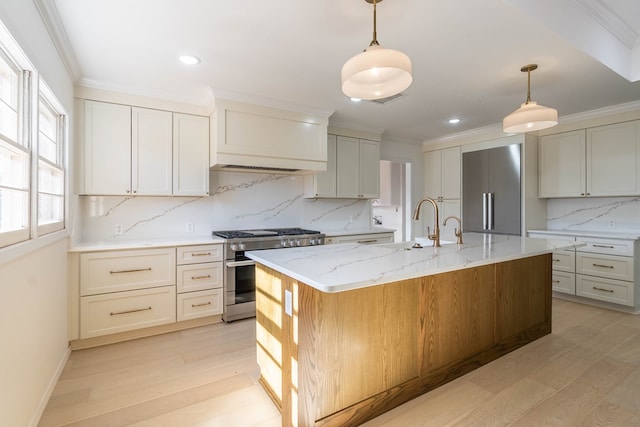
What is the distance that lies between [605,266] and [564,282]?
1.55 ft

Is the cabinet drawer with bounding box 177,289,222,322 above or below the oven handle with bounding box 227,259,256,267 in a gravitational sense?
below

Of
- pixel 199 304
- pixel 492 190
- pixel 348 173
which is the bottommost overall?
pixel 199 304

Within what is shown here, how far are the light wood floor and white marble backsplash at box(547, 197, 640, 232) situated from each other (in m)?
1.75

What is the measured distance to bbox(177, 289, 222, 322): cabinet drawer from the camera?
10.1 feet

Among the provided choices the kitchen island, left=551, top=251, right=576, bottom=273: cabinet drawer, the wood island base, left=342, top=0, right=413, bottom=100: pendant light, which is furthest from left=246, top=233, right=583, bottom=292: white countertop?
left=551, top=251, right=576, bottom=273: cabinet drawer

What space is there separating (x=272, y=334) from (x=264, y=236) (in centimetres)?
161

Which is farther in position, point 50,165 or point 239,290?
point 239,290

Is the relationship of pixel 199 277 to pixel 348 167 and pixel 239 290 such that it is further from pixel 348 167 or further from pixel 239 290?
pixel 348 167

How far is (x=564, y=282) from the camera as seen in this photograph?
3961 millimetres

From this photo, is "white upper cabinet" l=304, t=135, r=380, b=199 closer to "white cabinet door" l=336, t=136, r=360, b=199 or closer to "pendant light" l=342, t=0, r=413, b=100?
"white cabinet door" l=336, t=136, r=360, b=199

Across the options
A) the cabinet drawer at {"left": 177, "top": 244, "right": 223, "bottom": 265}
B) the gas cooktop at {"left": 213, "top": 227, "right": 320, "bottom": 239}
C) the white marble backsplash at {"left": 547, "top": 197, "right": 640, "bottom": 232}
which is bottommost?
the cabinet drawer at {"left": 177, "top": 244, "right": 223, "bottom": 265}

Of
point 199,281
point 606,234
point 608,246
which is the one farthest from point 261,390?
point 606,234

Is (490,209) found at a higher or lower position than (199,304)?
higher

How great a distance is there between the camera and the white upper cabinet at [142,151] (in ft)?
9.53
